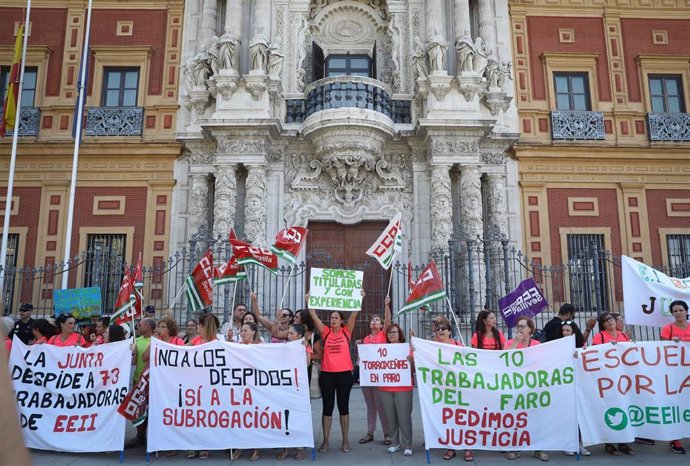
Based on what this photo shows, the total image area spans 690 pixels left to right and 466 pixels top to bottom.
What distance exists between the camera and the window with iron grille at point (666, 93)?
57.8ft

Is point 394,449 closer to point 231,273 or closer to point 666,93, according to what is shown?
point 231,273

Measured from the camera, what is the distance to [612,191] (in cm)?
1677

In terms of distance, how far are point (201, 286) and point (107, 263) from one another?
640 centimetres

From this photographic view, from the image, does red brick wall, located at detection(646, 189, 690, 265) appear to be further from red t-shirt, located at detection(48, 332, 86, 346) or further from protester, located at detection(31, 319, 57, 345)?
protester, located at detection(31, 319, 57, 345)

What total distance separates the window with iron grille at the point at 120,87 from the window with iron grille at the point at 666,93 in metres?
16.9

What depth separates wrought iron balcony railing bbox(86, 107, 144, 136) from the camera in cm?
1658

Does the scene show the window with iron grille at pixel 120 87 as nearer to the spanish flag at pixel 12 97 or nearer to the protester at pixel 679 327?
the spanish flag at pixel 12 97

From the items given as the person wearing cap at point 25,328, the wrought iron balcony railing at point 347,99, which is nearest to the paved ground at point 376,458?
the person wearing cap at point 25,328

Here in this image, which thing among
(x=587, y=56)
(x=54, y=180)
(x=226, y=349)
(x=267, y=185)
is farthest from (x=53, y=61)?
(x=587, y=56)

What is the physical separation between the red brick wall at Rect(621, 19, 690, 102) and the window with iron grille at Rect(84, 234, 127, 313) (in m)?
17.1

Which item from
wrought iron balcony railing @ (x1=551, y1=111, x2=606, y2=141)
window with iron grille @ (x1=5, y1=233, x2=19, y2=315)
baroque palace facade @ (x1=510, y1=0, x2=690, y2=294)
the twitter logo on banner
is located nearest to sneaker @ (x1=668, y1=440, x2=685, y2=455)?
the twitter logo on banner

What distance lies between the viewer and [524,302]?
32.1 ft

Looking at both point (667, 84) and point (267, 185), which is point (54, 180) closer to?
point (267, 185)

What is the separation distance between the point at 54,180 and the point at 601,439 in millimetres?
16091
